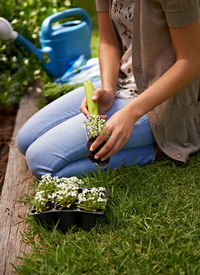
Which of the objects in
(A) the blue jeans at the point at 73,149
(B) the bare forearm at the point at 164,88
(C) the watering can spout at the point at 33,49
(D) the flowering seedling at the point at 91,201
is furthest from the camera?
(C) the watering can spout at the point at 33,49

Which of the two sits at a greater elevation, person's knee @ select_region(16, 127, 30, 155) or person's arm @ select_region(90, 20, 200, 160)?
person's arm @ select_region(90, 20, 200, 160)

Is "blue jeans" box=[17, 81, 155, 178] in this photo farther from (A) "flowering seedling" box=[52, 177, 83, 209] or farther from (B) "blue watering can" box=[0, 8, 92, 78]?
(B) "blue watering can" box=[0, 8, 92, 78]

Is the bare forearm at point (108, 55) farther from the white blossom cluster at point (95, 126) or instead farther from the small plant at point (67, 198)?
the small plant at point (67, 198)

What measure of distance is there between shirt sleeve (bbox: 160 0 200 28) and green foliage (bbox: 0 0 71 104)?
6.22 feet

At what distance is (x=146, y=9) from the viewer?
155 centimetres

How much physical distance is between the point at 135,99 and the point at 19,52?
218 cm

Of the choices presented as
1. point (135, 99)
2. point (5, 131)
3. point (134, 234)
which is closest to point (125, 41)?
point (135, 99)

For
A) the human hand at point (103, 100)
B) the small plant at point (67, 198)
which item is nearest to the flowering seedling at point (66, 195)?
the small plant at point (67, 198)

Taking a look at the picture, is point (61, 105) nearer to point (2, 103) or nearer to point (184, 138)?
point (184, 138)

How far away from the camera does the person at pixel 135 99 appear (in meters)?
1.52

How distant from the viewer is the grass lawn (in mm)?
1307

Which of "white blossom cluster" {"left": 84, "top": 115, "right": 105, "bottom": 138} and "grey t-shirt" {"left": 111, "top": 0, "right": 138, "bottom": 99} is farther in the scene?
"grey t-shirt" {"left": 111, "top": 0, "right": 138, "bottom": 99}

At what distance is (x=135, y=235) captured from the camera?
4.78 ft

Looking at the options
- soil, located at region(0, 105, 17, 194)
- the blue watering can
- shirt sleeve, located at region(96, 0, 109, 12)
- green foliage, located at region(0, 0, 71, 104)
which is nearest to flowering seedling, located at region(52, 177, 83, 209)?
soil, located at region(0, 105, 17, 194)
